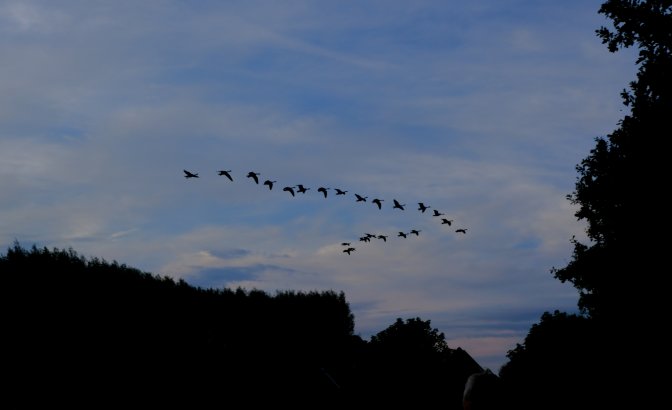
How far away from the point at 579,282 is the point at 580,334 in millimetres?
7193

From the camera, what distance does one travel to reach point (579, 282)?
4062cm

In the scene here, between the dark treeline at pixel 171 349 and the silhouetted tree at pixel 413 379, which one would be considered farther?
the silhouetted tree at pixel 413 379

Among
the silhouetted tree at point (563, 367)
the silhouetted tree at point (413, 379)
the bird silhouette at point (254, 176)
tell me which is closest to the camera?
the bird silhouette at point (254, 176)

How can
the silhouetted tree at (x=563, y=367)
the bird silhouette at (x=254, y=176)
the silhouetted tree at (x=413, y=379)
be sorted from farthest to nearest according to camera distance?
the silhouetted tree at (x=413, y=379)
the silhouetted tree at (x=563, y=367)
the bird silhouette at (x=254, y=176)

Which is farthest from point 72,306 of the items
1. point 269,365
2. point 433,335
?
point 433,335

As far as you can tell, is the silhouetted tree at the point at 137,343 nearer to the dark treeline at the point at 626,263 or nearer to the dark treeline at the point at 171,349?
the dark treeline at the point at 171,349

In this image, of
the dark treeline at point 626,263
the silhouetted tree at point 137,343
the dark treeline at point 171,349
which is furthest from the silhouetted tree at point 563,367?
the silhouetted tree at point 137,343

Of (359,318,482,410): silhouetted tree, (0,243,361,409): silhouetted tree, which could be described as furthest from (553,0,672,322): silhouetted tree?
(0,243,361,409): silhouetted tree

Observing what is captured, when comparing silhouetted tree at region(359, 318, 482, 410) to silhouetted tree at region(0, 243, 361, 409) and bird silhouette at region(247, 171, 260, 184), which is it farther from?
bird silhouette at region(247, 171, 260, 184)

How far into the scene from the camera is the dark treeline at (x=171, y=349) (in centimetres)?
2892

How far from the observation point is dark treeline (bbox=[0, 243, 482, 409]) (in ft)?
94.9

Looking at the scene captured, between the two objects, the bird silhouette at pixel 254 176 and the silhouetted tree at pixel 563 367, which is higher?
the bird silhouette at pixel 254 176

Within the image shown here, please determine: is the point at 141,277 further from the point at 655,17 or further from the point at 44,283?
the point at 655,17

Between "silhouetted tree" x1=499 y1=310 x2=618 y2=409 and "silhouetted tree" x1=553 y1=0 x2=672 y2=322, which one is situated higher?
"silhouetted tree" x1=553 y1=0 x2=672 y2=322
